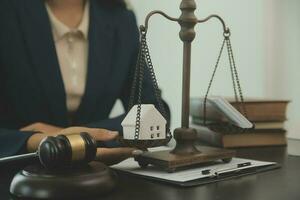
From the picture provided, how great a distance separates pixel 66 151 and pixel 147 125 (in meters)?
0.14

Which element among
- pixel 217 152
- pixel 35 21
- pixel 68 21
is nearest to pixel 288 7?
pixel 68 21

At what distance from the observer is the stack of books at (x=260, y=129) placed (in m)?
1.00

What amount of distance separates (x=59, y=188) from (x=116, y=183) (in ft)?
0.28

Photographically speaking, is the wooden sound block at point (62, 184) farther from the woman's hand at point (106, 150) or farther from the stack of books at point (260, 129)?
the stack of books at point (260, 129)

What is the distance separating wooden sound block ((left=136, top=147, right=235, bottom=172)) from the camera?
65 cm

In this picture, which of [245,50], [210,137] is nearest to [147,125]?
[210,137]

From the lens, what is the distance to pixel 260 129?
40.3 inches

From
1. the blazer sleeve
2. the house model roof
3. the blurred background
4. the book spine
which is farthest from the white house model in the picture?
the blurred background

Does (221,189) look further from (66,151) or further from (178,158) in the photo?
(66,151)

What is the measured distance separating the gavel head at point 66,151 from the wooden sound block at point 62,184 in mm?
11

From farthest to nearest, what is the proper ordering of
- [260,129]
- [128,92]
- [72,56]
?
[128,92], [72,56], [260,129]

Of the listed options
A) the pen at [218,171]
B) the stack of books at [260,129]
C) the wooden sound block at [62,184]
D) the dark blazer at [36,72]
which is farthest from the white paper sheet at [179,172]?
the dark blazer at [36,72]

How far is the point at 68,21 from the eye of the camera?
1205mm

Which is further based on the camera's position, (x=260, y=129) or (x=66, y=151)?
(x=260, y=129)
